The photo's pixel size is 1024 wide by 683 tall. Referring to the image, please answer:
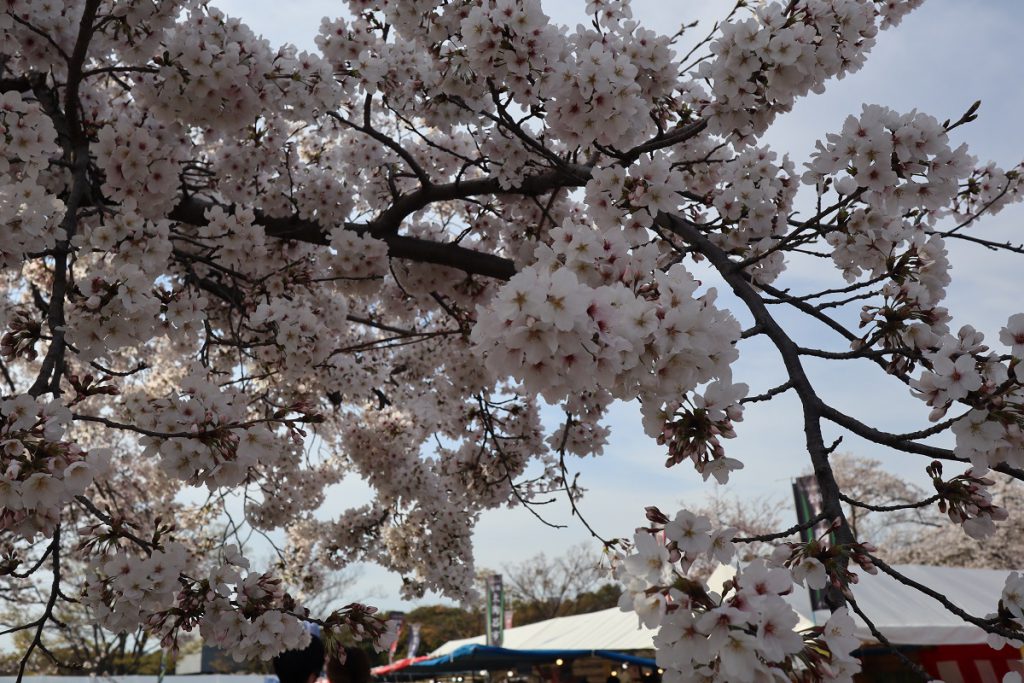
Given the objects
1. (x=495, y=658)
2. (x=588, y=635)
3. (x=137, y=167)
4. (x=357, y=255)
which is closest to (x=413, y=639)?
(x=495, y=658)

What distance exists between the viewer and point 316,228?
4.65 meters

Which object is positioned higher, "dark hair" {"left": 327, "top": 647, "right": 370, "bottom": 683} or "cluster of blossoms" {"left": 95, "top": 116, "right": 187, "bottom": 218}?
"cluster of blossoms" {"left": 95, "top": 116, "right": 187, "bottom": 218}

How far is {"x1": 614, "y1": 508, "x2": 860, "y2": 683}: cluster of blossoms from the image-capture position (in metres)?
1.21

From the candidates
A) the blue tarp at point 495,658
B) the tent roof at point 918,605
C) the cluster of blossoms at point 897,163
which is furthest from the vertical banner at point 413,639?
the cluster of blossoms at point 897,163

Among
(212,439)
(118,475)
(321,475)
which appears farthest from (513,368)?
(118,475)

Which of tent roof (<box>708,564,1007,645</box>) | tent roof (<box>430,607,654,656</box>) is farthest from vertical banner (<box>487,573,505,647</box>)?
tent roof (<box>708,564,1007,645</box>)

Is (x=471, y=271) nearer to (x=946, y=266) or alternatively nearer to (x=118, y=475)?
(x=946, y=266)

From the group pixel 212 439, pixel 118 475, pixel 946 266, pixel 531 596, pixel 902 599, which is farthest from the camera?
pixel 531 596

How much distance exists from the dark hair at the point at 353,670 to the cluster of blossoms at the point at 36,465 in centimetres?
162

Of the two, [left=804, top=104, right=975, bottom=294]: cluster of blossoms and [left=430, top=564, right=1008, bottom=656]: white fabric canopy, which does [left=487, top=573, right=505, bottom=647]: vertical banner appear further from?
[left=804, top=104, right=975, bottom=294]: cluster of blossoms

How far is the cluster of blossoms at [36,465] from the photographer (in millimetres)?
1854

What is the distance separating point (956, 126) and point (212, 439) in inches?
102

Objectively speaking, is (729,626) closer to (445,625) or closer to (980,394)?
(980,394)

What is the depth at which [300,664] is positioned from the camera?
3.24 m
